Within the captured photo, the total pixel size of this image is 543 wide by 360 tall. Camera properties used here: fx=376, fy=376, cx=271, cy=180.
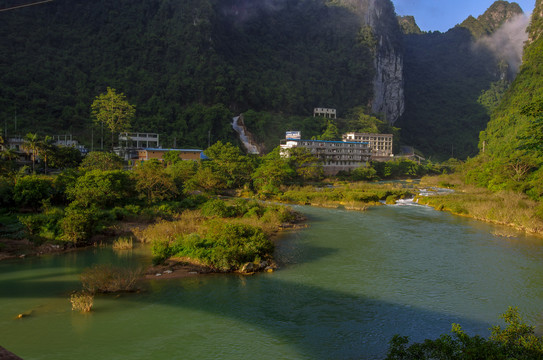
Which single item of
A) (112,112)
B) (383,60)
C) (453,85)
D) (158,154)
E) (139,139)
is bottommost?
(158,154)

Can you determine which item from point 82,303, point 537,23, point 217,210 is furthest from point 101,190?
point 537,23

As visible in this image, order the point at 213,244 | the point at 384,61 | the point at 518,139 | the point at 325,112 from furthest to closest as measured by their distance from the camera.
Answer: the point at 384,61 → the point at 325,112 → the point at 518,139 → the point at 213,244

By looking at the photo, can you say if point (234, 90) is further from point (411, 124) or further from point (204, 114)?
point (411, 124)

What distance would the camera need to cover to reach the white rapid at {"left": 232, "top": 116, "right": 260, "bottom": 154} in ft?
280

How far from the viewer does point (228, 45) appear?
118 m

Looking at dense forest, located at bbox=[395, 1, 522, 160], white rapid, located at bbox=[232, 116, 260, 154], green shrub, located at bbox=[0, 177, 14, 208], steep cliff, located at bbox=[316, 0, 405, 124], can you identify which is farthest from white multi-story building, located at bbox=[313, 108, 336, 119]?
green shrub, located at bbox=[0, 177, 14, 208]

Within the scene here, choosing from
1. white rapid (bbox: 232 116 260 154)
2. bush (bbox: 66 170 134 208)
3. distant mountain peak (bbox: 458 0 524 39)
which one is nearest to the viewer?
bush (bbox: 66 170 134 208)

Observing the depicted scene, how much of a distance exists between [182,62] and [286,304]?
317 feet

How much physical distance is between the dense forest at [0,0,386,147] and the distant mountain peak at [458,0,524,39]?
268 feet

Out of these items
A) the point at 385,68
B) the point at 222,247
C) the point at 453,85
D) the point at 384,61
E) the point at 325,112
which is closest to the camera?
the point at 222,247

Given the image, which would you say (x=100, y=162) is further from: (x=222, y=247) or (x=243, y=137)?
(x=243, y=137)

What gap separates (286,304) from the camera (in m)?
13.5

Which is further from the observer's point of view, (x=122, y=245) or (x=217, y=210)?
(x=217, y=210)

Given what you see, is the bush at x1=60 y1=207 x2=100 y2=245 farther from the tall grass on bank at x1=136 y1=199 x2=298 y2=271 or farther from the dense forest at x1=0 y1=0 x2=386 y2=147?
the dense forest at x1=0 y1=0 x2=386 y2=147
